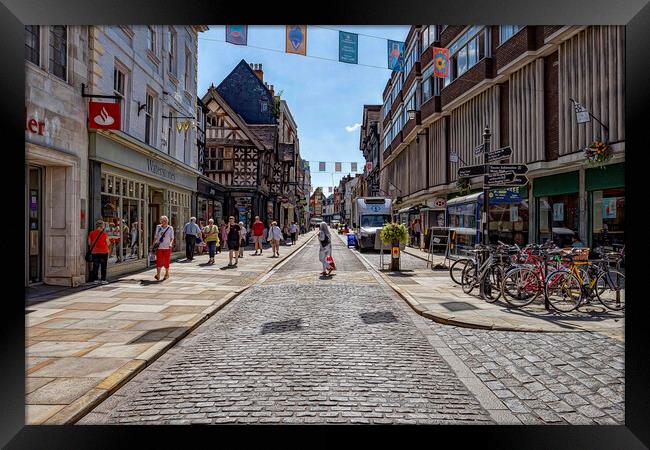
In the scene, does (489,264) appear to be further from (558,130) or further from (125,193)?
(125,193)

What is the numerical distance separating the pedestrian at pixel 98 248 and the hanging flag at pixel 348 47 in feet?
24.6

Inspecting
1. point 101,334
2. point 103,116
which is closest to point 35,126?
point 103,116

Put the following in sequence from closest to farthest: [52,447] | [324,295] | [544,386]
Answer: [52,447]
[544,386]
[324,295]

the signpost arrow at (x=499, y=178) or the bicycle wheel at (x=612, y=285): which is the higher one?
the signpost arrow at (x=499, y=178)

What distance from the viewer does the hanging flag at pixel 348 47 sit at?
11.2 m

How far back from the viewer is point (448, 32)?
81.9 ft

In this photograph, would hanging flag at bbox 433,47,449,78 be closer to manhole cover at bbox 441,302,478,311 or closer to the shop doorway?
manhole cover at bbox 441,302,478,311

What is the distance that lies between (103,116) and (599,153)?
1323 cm

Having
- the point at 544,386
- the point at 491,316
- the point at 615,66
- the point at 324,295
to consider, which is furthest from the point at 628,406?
the point at 615,66

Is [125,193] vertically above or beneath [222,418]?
above

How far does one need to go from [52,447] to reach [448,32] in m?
26.7

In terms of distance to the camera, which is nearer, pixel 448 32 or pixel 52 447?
pixel 52 447

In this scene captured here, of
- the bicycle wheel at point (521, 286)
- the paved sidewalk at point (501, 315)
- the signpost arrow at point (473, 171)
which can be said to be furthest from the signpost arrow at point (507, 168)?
the paved sidewalk at point (501, 315)

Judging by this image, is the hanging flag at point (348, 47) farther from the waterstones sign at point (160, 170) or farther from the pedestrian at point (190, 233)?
the pedestrian at point (190, 233)
